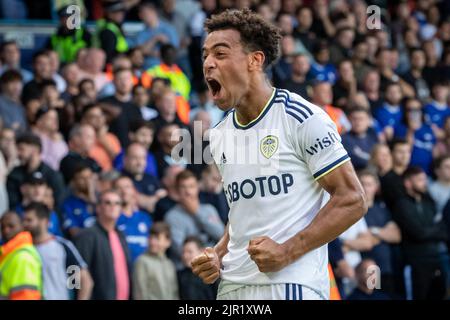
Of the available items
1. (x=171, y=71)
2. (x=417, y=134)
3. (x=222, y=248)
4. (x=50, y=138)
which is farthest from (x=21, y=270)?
(x=417, y=134)

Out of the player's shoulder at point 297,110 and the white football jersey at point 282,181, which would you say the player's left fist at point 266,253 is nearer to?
the white football jersey at point 282,181

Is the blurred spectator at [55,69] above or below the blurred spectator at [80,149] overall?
above

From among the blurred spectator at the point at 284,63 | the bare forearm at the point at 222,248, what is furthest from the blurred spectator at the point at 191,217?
the bare forearm at the point at 222,248

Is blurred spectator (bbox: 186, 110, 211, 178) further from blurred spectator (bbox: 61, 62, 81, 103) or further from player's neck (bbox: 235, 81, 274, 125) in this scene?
player's neck (bbox: 235, 81, 274, 125)

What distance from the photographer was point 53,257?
8.67 metres

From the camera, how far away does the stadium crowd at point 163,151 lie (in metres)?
9.23

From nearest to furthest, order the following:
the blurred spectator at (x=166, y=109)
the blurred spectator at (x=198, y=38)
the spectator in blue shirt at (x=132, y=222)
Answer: the spectator in blue shirt at (x=132, y=222), the blurred spectator at (x=166, y=109), the blurred spectator at (x=198, y=38)

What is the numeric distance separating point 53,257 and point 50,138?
2.31 m

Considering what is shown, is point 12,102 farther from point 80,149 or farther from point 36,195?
point 36,195

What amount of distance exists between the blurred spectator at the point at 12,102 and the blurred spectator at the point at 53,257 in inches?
91.3

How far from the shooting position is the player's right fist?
5.02m

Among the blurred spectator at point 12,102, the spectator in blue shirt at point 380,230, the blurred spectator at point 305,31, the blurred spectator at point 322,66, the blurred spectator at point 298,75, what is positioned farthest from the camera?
the blurred spectator at point 305,31

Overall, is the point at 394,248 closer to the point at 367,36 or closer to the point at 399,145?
the point at 399,145
